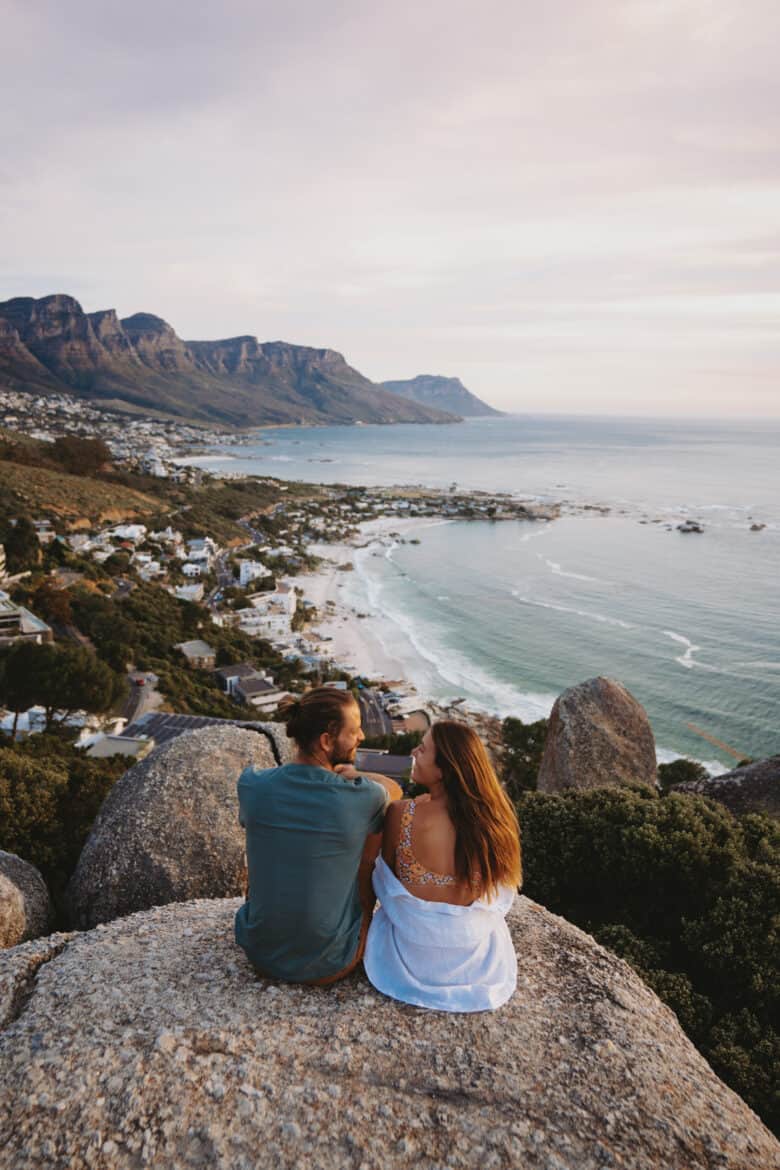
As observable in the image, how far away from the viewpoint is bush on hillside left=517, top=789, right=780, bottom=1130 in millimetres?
5680

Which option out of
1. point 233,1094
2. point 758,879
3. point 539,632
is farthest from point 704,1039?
point 539,632

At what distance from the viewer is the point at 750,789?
12.0m

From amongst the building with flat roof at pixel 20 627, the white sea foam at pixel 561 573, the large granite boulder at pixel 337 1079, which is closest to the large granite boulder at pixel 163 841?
the large granite boulder at pixel 337 1079

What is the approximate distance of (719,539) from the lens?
70.4 m

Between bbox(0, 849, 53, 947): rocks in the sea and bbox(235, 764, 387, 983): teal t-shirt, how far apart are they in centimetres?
381

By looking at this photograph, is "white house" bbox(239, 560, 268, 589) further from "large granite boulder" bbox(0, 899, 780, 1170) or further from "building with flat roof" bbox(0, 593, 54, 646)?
"large granite boulder" bbox(0, 899, 780, 1170)

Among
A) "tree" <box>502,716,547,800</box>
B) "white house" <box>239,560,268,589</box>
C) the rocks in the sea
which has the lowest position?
"tree" <box>502,716,547,800</box>

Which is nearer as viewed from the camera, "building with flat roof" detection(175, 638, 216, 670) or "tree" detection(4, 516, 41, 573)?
"building with flat roof" detection(175, 638, 216, 670)

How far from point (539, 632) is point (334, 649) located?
516 inches

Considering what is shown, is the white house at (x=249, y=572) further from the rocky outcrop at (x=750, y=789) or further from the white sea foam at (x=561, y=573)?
the rocky outcrop at (x=750, y=789)

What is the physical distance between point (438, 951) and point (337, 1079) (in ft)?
2.69

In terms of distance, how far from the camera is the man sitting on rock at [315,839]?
11.7ft

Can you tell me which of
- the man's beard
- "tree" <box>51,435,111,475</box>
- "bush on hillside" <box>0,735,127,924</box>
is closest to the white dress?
the man's beard

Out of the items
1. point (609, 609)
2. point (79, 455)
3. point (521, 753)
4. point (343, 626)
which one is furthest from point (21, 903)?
point (79, 455)
